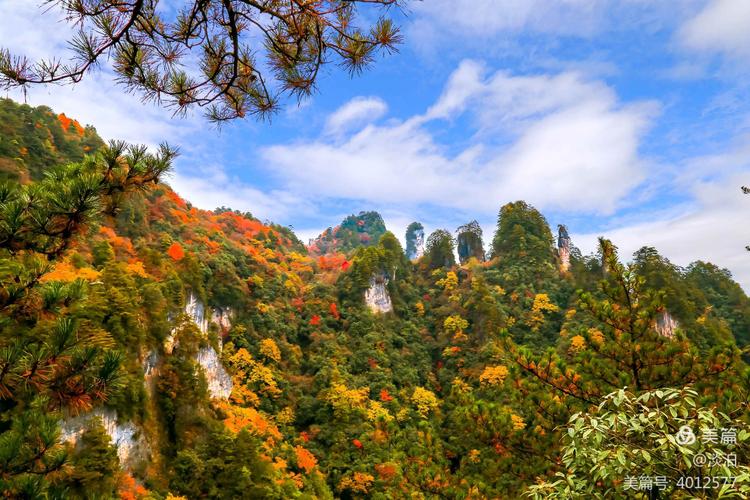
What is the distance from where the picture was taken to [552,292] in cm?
4353

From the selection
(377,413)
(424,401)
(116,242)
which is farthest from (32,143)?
(424,401)

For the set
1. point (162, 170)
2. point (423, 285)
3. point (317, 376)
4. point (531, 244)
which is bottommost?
point (317, 376)

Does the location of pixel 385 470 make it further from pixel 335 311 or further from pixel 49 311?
pixel 49 311

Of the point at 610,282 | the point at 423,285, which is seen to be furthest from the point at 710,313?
the point at 610,282

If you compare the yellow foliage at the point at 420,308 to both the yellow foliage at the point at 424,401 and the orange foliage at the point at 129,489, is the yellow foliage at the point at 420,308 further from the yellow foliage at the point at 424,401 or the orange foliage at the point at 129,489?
the orange foliage at the point at 129,489

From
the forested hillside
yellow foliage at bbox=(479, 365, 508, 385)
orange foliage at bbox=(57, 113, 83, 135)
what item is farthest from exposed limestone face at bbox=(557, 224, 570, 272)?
orange foliage at bbox=(57, 113, 83, 135)

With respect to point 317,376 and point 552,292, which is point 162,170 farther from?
point 552,292

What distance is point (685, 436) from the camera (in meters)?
2.98

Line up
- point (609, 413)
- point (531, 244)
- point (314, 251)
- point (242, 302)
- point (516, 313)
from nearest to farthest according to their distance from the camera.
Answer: point (609, 413), point (242, 302), point (516, 313), point (531, 244), point (314, 251)

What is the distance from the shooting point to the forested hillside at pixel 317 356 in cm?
304

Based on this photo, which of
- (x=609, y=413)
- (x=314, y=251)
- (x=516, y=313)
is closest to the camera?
(x=609, y=413)

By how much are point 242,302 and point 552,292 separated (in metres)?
33.9

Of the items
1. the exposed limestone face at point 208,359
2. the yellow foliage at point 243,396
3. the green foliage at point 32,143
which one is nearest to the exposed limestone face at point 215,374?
the exposed limestone face at point 208,359

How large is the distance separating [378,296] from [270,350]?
15.7 m
